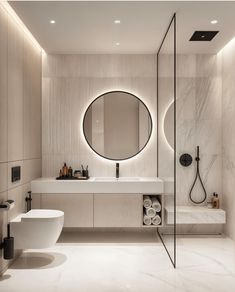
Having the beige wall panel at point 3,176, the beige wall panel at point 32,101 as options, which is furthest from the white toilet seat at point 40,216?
the beige wall panel at point 32,101

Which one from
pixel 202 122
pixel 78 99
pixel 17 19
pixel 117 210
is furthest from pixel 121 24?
pixel 117 210

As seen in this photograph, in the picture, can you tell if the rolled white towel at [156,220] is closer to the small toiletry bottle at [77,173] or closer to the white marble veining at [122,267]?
the white marble veining at [122,267]

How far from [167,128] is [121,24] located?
1.49 metres

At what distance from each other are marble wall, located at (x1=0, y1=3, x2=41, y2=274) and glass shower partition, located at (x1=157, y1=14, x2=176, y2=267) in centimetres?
172

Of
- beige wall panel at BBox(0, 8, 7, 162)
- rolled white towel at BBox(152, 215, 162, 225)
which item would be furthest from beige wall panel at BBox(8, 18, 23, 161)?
rolled white towel at BBox(152, 215, 162, 225)

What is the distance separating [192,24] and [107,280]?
9.30 ft

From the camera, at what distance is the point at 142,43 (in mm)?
3855

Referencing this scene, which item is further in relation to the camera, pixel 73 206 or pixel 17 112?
pixel 73 206

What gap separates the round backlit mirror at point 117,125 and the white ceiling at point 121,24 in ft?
2.41

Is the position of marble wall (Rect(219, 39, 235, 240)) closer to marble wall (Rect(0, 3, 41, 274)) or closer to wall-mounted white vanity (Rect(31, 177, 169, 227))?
wall-mounted white vanity (Rect(31, 177, 169, 227))

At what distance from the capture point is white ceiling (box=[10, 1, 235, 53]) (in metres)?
2.86

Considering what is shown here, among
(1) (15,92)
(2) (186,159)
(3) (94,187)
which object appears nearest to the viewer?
(1) (15,92)

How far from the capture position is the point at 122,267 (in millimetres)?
3012

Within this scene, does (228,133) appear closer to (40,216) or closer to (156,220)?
(156,220)
